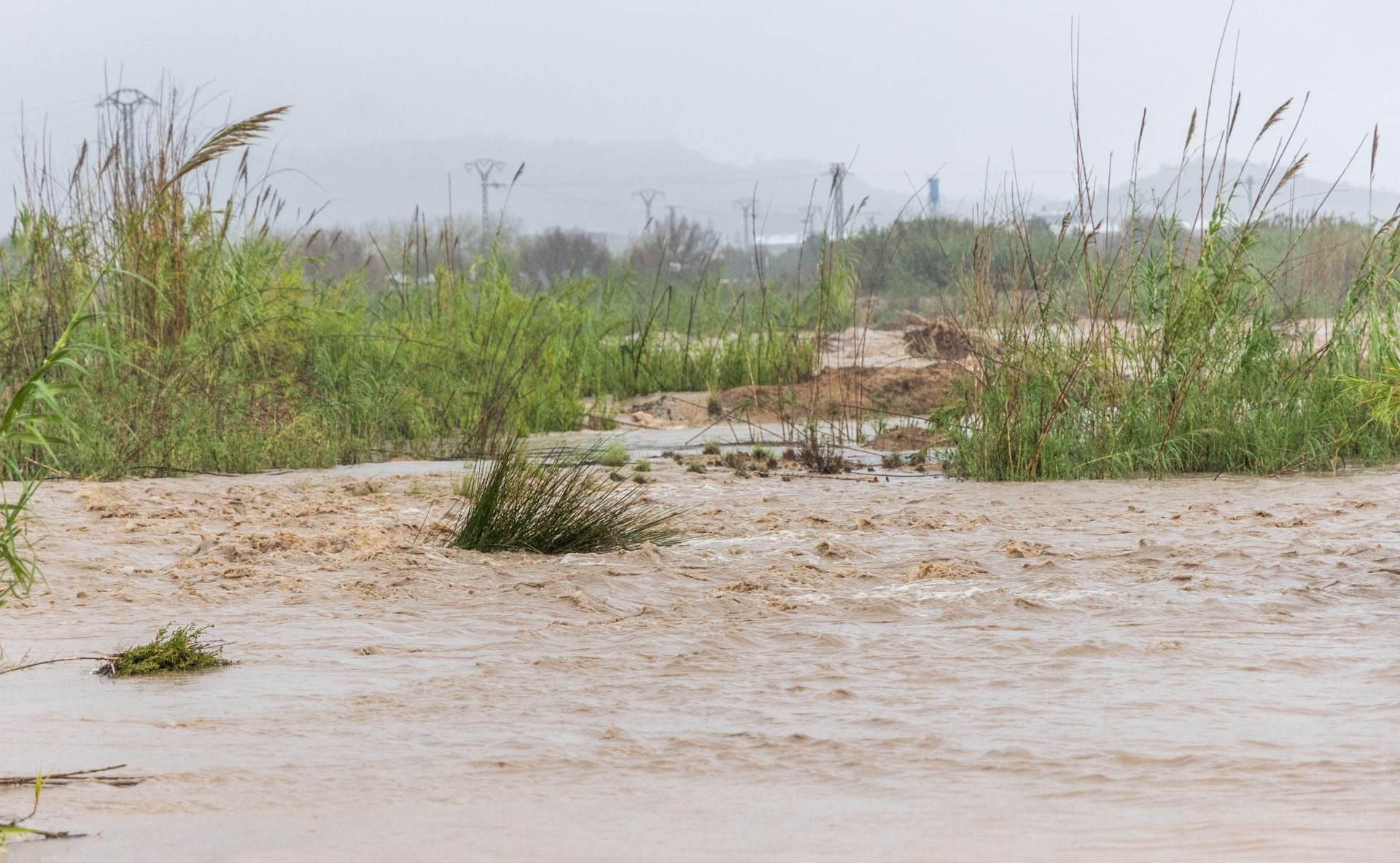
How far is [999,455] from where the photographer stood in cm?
819

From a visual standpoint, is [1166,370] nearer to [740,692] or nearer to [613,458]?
[613,458]

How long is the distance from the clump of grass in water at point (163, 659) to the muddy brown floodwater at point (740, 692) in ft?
A: 0.30

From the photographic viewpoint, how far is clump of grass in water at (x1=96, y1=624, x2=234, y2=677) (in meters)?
3.88

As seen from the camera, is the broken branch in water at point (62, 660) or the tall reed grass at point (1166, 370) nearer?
the broken branch in water at point (62, 660)

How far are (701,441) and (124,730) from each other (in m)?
7.64

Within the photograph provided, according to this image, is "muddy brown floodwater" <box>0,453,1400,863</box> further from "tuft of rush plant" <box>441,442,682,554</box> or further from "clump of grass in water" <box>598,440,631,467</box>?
"clump of grass in water" <box>598,440,631,467</box>

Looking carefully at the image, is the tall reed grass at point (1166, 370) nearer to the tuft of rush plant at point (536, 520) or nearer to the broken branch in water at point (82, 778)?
the tuft of rush plant at point (536, 520)

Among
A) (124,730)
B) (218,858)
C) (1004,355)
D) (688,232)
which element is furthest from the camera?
(688,232)

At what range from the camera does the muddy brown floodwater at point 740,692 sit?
254cm

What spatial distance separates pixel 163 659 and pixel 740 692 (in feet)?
5.44

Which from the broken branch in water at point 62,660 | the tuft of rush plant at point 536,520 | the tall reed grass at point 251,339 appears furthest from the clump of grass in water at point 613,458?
the broken branch in water at point 62,660

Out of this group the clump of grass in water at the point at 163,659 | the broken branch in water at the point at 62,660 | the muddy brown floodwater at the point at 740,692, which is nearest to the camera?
the muddy brown floodwater at the point at 740,692

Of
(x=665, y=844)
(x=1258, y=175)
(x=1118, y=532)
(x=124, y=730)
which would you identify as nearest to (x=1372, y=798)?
(x=665, y=844)

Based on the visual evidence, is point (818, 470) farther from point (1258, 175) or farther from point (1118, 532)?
point (1258, 175)
